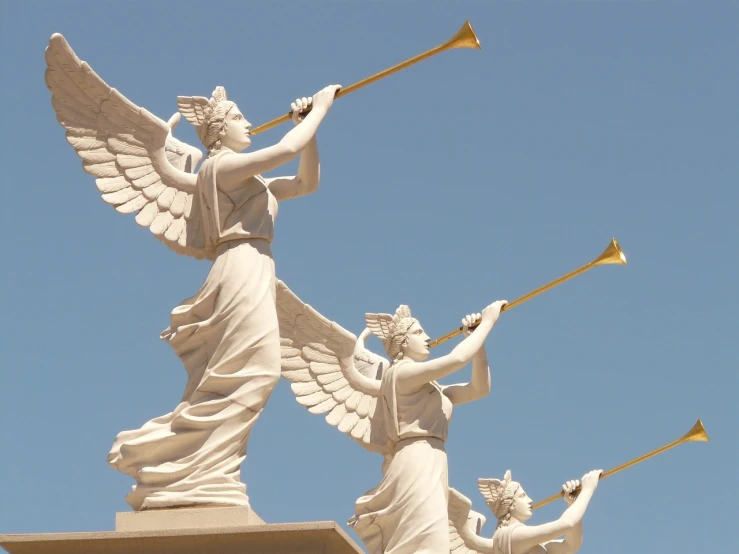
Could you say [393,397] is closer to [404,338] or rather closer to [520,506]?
[404,338]

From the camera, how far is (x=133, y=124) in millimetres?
15781

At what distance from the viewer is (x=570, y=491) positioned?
62.1 ft

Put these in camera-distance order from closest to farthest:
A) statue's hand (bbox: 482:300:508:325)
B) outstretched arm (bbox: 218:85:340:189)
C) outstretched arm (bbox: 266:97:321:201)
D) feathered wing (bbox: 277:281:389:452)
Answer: outstretched arm (bbox: 218:85:340:189) < outstretched arm (bbox: 266:97:321:201) < statue's hand (bbox: 482:300:508:325) < feathered wing (bbox: 277:281:389:452)

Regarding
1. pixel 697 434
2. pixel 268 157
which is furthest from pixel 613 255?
pixel 268 157

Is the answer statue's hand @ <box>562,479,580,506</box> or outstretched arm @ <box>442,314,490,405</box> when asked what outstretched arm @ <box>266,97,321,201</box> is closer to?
outstretched arm @ <box>442,314,490,405</box>

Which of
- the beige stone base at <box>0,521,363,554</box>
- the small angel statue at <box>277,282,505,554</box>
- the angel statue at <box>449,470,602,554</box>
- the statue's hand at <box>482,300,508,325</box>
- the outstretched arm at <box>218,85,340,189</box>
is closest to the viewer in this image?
the beige stone base at <box>0,521,363,554</box>

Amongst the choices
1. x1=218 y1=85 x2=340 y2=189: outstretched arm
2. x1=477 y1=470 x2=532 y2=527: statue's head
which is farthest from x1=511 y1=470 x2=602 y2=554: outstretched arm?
x1=218 y1=85 x2=340 y2=189: outstretched arm

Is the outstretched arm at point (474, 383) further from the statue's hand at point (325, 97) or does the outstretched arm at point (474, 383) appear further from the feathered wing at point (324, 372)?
the statue's hand at point (325, 97)

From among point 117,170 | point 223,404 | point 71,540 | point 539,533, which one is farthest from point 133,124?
point 539,533

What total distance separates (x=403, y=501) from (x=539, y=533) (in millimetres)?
2497

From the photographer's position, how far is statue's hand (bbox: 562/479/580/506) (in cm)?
1892

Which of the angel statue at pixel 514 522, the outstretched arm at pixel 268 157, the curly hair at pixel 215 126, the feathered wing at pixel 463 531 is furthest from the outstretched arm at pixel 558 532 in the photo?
the curly hair at pixel 215 126

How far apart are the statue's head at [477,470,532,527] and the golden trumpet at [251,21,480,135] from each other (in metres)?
5.23

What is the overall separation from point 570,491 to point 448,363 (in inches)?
127
